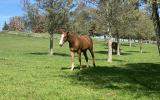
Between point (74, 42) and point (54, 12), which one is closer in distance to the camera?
point (74, 42)

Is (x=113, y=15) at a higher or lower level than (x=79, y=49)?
higher

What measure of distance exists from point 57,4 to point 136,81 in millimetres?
34921

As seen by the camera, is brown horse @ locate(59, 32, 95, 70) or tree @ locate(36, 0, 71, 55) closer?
brown horse @ locate(59, 32, 95, 70)

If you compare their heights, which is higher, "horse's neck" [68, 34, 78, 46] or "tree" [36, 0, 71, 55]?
"tree" [36, 0, 71, 55]

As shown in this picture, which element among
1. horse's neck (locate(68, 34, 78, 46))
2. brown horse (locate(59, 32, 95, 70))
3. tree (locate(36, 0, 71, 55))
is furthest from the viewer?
tree (locate(36, 0, 71, 55))

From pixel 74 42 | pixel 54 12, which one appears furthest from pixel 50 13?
pixel 74 42

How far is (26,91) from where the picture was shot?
1667 cm

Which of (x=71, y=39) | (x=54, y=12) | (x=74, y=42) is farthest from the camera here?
(x=54, y=12)

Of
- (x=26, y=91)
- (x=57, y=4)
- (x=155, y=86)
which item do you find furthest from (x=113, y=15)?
(x=26, y=91)

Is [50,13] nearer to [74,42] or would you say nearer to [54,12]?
[54,12]

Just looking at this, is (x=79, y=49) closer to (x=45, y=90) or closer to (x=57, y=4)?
(x=45, y=90)

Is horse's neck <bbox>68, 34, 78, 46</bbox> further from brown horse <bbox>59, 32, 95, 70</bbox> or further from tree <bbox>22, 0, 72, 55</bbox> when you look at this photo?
tree <bbox>22, 0, 72, 55</bbox>

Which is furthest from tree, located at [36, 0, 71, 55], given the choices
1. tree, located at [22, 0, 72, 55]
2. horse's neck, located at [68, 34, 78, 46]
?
horse's neck, located at [68, 34, 78, 46]

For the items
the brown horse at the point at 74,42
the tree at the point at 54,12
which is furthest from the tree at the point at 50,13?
the brown horse at the point at 74,42
